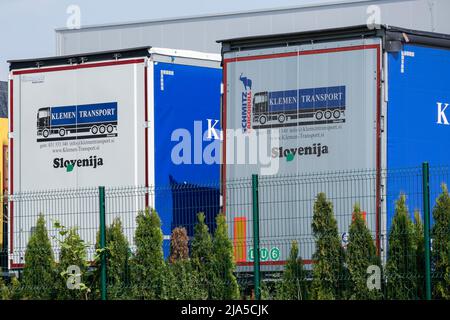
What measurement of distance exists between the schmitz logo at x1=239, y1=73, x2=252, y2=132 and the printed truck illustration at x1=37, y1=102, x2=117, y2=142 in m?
2.21

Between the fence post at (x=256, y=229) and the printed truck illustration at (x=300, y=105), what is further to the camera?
the fence post at (x=256, y=229)

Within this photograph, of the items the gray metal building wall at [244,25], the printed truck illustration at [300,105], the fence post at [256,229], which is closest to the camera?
the printed truck illustration at [300,105]

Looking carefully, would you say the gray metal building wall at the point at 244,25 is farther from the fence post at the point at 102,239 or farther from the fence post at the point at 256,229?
the fence post at the point at 256,229

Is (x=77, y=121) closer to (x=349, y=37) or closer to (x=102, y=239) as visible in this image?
(x=102, y=239)

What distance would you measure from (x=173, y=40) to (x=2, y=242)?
13.2m

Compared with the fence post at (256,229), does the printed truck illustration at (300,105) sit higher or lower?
higher

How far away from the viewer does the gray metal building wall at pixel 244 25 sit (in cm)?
2748

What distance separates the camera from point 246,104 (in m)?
15.8

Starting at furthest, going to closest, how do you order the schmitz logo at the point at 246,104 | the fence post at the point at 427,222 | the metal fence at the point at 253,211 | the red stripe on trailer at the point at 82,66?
the red stripe on trailer at the point at 82,66, the schmitz logo at the point at 246,104, the metal fence at the point at 253,211, the fence post at the point at 427,222

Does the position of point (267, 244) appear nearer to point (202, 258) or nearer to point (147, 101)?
point (202, 258)

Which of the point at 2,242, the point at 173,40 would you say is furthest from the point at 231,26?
the point at 2,242

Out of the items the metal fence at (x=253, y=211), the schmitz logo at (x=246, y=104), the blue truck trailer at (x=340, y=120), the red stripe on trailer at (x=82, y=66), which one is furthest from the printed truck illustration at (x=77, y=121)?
the schmitz logo at (x=246, y=104)

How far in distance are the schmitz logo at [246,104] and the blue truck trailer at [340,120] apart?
13 mm

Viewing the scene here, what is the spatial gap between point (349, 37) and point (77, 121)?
438cm
